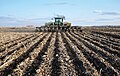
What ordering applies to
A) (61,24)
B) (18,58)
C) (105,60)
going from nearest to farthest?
(105,60) → (18,58) → (61,24)

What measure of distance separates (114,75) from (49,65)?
8.89 feet

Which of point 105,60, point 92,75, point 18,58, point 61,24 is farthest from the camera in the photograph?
point 61,24

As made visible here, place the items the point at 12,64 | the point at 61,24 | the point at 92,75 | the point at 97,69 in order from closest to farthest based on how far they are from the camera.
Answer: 1. the point at 92,75
2. the point at 97,69
3. the point at 12,64
4. the point at 61,24

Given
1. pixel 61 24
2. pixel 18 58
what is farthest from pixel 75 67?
pixel 61 24

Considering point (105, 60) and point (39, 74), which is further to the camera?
point (105, 60)

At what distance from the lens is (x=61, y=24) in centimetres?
4634

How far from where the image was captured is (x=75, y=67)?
10.7 metres

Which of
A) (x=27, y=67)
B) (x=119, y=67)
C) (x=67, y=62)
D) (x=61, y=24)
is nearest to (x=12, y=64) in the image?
(x=27, y=67)

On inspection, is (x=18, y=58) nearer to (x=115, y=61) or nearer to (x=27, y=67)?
(x=27, y=67)

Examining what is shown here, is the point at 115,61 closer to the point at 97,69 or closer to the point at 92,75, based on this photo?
the point at 97,69

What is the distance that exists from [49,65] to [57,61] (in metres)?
1.02

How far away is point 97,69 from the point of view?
1038 centimetres

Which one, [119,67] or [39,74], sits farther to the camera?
[119,67]

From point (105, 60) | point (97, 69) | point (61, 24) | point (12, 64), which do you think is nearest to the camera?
point (97, 69)
